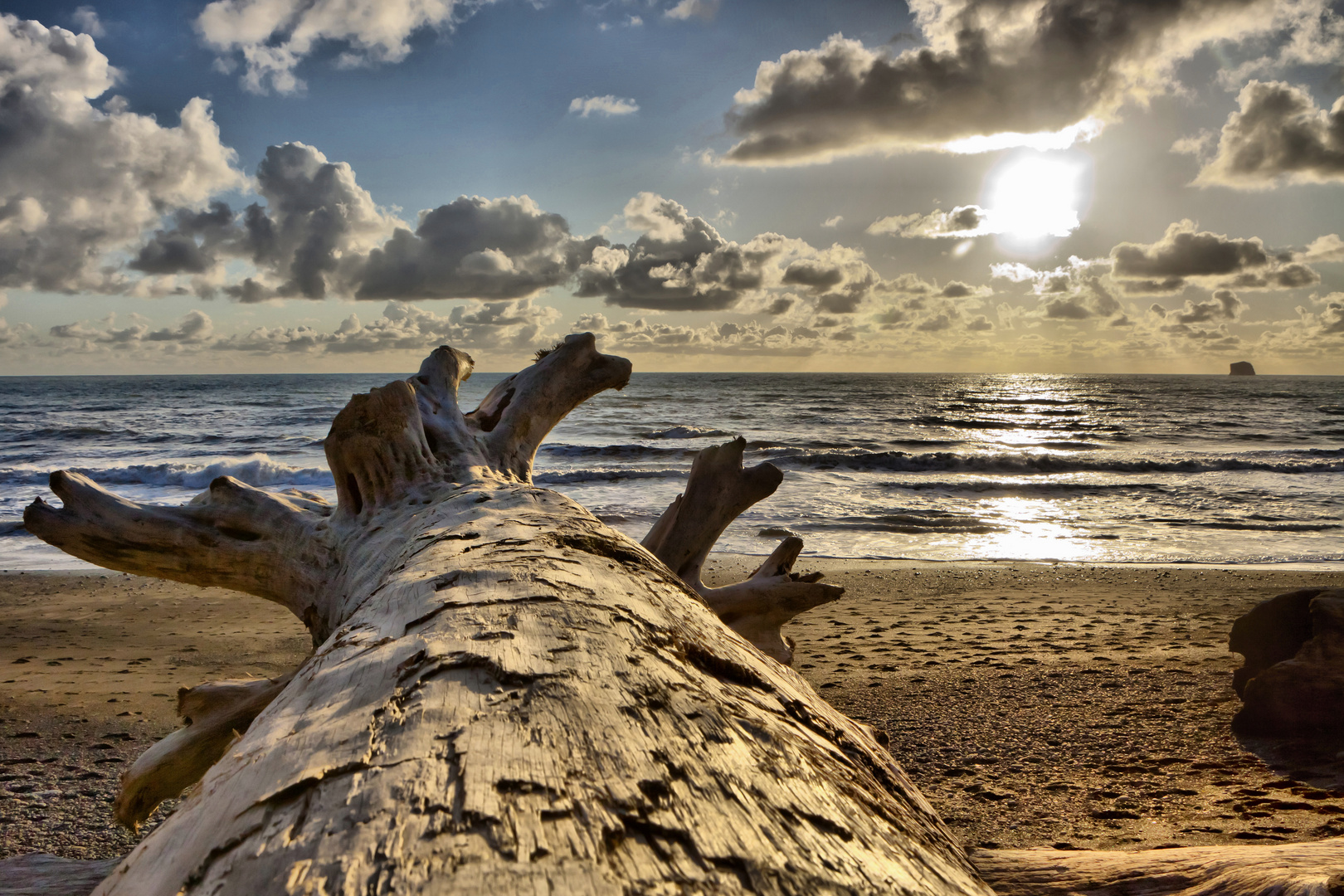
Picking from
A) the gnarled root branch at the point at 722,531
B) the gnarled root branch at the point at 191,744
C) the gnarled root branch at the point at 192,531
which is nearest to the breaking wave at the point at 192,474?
the gnarled root branch at the point at 192,531

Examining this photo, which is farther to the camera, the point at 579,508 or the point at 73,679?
the point at 73,679

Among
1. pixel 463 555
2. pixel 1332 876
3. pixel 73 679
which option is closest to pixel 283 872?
pixel 463 555

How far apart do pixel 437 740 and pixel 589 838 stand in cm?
28

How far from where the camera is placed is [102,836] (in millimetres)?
2996

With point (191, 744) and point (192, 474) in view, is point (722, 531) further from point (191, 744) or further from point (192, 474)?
point (192, 474)

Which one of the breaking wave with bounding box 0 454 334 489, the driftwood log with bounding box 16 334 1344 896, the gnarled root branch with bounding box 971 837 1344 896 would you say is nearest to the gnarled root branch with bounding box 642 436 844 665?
the driftwood log with bounding box 16 334 1344 896

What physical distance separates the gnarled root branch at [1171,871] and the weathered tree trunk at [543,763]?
0.91 ft

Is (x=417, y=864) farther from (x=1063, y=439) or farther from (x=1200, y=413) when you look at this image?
(x=1200, y=413)

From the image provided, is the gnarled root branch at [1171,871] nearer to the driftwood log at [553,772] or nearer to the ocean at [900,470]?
the driftwood log at [553,772]

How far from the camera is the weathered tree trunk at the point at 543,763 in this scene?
30.6 inches

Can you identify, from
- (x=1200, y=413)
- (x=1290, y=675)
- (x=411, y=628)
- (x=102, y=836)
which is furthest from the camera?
(x=1200, y=413)

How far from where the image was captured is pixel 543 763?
3.00ft

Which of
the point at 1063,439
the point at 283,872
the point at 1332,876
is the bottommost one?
the point at 1063,439

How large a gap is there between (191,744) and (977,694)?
4.04 meters
